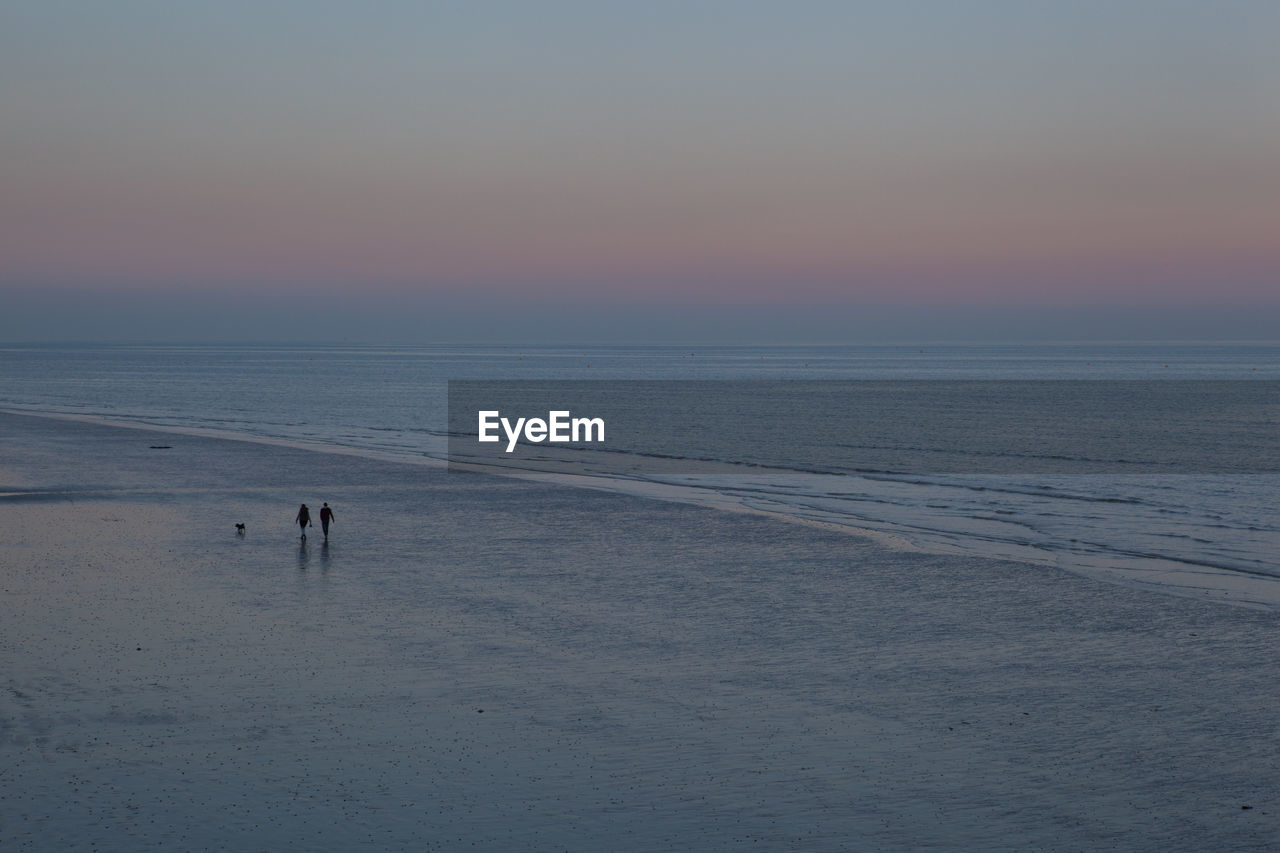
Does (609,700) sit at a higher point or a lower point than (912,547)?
higher

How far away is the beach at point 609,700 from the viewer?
1464cm

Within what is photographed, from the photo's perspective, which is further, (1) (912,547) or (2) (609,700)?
(1) (912,547)

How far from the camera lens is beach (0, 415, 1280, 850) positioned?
14.6 metres

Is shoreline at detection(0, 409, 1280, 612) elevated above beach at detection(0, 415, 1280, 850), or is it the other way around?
beach at detection(0, 415, 1280, 850)

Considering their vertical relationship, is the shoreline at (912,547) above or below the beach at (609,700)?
below

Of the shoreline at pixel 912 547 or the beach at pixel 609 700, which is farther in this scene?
the shoreline at pixel 912 547

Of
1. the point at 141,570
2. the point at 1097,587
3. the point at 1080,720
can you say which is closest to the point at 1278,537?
the point at 1097,587

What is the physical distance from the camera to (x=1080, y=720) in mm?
18688

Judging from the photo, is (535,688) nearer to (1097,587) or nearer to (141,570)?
(141,570)

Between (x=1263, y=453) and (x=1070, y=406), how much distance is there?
5467 cm

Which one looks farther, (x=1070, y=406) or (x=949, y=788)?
(x=1070, y=406)

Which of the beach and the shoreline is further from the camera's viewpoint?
the shoreline

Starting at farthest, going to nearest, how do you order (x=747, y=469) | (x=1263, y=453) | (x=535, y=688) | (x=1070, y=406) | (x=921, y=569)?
(x=1070, y=406) → (x=1263, y=453) → (x=747, y=469) → (x=921, y=569) → (x=535, y=688)

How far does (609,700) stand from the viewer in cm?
1933
